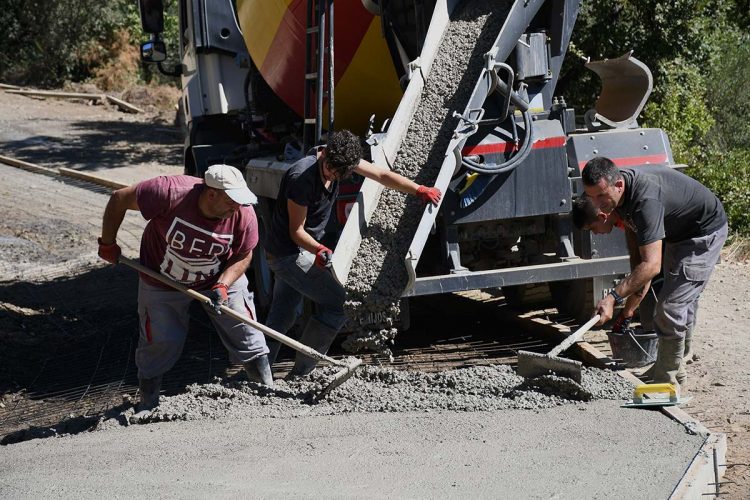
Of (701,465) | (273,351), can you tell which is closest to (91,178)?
(273,351)

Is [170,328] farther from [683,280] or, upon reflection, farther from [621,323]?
[683,280]

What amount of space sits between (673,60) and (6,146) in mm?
10979

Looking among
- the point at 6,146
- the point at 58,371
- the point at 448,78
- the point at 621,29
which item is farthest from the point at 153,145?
the point at 448,78

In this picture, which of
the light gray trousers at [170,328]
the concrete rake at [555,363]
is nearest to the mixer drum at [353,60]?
the light gray trousers at [170,328]

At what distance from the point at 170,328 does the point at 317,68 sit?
2162 millimetres

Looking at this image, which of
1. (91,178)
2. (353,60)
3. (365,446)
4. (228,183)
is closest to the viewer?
(365,446)

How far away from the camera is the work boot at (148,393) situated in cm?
509

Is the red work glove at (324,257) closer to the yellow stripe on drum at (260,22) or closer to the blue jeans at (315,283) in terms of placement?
the blue jeans at (315,283)

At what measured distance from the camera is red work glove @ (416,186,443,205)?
17.1ft

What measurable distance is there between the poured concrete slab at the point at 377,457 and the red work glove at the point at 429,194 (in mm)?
1194

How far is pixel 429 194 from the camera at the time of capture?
5223 mm

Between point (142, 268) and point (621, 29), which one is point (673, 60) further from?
point (142, 268)

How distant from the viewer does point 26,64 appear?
2270cm

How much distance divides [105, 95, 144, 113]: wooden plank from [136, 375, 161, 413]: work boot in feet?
52.5
